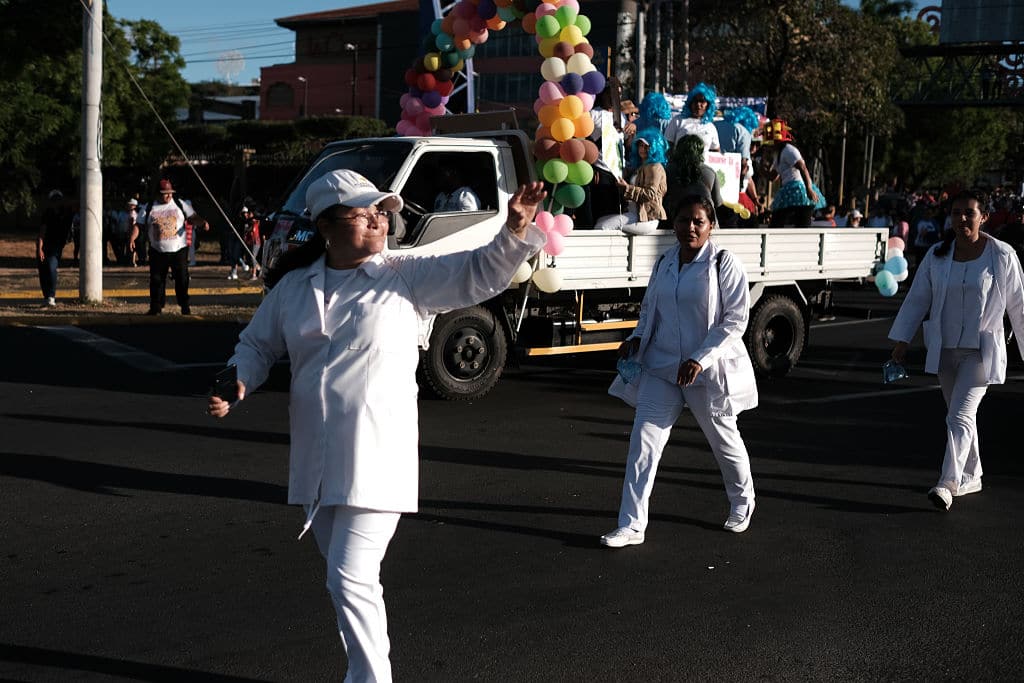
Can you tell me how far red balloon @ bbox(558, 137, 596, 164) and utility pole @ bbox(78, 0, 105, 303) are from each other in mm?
9425

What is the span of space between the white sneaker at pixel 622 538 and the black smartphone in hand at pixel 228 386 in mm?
2668

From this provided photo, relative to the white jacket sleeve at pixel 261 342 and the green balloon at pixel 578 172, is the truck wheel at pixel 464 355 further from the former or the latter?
the white jacket sleeve at pixel 261 342

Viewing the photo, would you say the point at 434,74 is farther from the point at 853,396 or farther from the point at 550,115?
the point at 853,396

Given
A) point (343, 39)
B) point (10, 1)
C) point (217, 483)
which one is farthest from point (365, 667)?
point (343, 39)

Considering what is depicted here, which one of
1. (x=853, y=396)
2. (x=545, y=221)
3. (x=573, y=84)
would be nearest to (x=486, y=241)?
(x=545, y=221)

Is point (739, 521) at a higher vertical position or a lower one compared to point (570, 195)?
lower

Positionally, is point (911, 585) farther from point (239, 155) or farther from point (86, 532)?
point (239, 155)

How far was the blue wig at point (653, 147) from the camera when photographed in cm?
1252

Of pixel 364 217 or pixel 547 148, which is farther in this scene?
pixel 547 148

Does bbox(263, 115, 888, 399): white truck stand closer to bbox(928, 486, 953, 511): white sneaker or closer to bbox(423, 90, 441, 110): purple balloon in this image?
bbox(423, 90, 441, 110): purple balloon

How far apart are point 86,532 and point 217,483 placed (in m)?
1.22

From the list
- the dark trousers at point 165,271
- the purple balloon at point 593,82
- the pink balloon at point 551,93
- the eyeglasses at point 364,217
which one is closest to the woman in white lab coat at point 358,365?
the eyeglasses at point 364,217

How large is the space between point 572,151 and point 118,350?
590cm

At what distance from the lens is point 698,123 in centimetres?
Result: 1334
